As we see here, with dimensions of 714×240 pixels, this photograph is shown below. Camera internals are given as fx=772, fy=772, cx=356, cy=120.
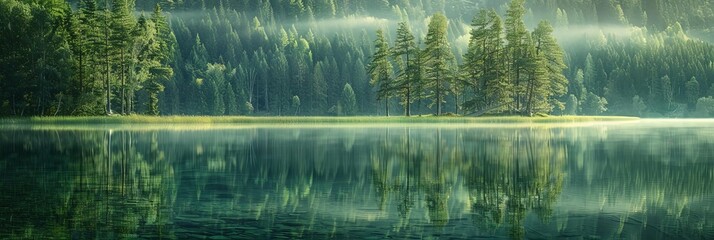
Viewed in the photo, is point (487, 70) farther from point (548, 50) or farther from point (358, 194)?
point (358, 194)

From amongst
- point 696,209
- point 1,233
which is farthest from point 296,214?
point 696,209

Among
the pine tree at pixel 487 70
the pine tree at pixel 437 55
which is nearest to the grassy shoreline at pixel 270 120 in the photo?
the pine tree at pixel 487 70

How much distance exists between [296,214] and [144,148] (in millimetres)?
27180

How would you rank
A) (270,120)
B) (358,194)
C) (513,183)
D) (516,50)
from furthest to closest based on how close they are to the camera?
(270,120), (516,50), (513,183), (358,194)

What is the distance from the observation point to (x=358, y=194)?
2306cm

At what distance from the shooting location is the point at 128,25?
3679 inches

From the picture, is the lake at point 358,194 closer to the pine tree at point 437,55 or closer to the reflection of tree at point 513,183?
the reflection of tree at point 513,183

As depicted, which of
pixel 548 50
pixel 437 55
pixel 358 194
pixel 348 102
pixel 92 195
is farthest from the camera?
pixel 348 102

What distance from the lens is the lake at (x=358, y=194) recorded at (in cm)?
1694

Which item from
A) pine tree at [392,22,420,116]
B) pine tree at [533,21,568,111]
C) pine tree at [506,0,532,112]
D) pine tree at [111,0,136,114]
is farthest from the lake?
pine tree at [392,22,420,116]

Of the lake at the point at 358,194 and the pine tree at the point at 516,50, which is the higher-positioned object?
the pine tree at the point at 516,50

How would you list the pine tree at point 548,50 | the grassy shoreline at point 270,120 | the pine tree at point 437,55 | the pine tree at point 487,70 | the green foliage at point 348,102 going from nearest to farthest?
1. the grassy shoreline at point 270,120
2. the pine tree at point 487,70
3. the pine tree at point 548,50
4. the pine tree at point 437,55
5. the green foliage at point 348,102

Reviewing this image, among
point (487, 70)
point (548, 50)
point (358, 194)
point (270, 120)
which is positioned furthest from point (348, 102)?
point (358, 194)

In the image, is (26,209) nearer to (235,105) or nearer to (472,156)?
(472,156)
